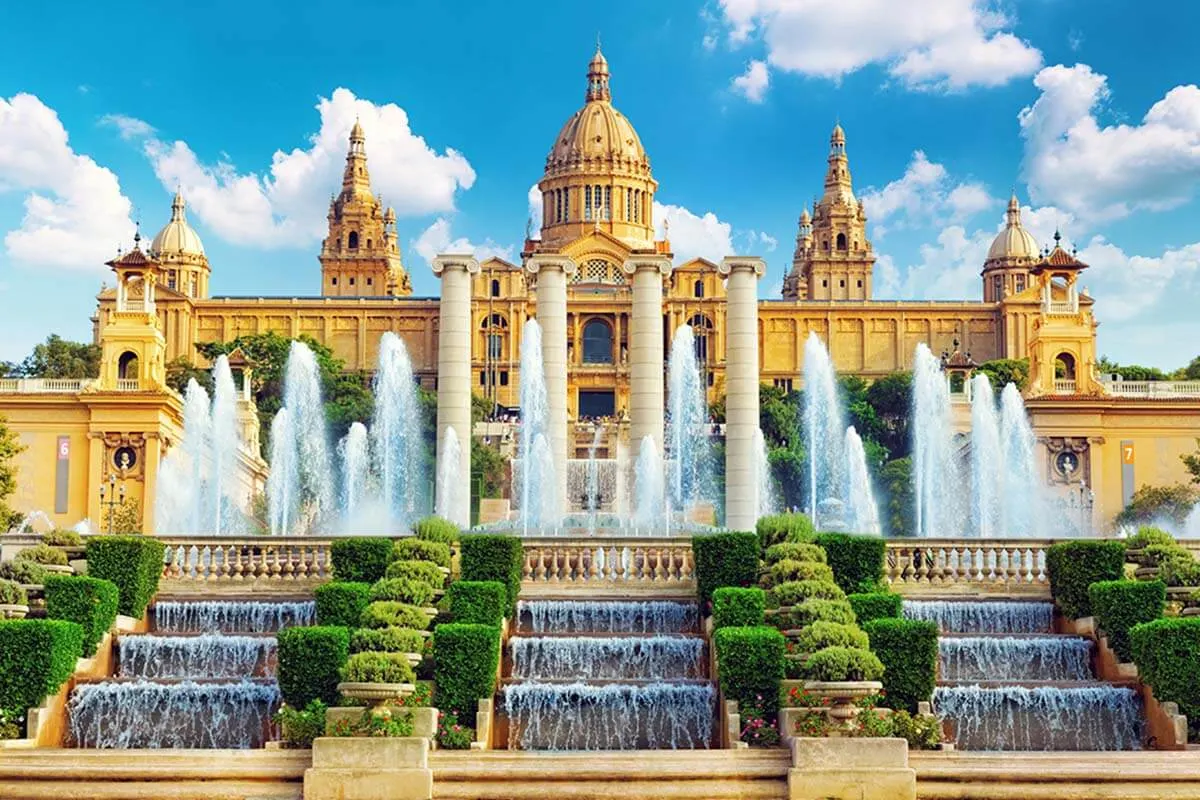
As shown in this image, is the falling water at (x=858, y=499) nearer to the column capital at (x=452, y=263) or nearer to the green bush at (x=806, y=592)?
the column capital at (x=452, y=263)

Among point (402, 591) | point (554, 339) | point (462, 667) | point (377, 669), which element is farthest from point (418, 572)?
point (554, 339)

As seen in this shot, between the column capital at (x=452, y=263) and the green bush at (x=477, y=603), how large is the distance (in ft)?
63.8

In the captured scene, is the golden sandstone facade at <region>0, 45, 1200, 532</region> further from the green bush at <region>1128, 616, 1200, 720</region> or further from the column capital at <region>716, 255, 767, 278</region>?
the green bush at <region>1128, 616, 1200, 720</region>

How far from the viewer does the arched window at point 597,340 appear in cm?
13962

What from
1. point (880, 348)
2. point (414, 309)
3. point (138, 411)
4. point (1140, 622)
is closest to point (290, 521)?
point (138, 411)

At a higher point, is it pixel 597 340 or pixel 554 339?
pixel 597 340

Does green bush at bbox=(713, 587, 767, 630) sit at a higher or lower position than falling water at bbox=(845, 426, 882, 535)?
lower

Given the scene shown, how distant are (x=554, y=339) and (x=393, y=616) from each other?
2288cm

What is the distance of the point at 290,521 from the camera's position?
7394 cm

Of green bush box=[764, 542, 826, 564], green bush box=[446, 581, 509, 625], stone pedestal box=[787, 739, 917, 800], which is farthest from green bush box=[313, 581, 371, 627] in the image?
stone pedestal box=[787, 739, 917, 800]

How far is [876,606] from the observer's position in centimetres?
2769

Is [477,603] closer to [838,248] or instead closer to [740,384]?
[740,384]

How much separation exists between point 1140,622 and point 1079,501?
46.5 m

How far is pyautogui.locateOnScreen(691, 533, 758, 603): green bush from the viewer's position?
99.1 ft
